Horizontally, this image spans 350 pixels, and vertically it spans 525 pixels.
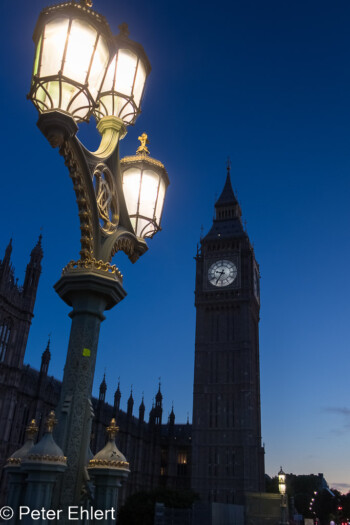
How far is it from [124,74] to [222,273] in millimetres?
63964

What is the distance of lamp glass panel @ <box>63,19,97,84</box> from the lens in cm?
451

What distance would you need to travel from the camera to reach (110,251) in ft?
17.1

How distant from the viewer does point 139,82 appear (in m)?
5.81

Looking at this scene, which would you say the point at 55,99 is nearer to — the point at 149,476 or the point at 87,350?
the point at 87,350

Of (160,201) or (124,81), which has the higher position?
(124,81)

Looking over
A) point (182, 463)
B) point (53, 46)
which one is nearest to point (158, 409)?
point (182, 463)

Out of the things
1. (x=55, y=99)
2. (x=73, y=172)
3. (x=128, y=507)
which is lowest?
(x=128, y=507)

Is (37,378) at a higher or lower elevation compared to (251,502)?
higher

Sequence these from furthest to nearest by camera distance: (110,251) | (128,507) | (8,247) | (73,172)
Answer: (128,507) < (8,247) < (110,251) < (73,172)

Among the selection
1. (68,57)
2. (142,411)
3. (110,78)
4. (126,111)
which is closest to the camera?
(68,57)

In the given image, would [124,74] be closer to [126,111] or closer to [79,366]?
[126,111]

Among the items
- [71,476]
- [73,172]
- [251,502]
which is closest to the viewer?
[71,476]

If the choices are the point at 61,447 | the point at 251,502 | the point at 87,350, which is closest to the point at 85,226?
the point at 87,350

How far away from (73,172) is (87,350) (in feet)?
5.84
